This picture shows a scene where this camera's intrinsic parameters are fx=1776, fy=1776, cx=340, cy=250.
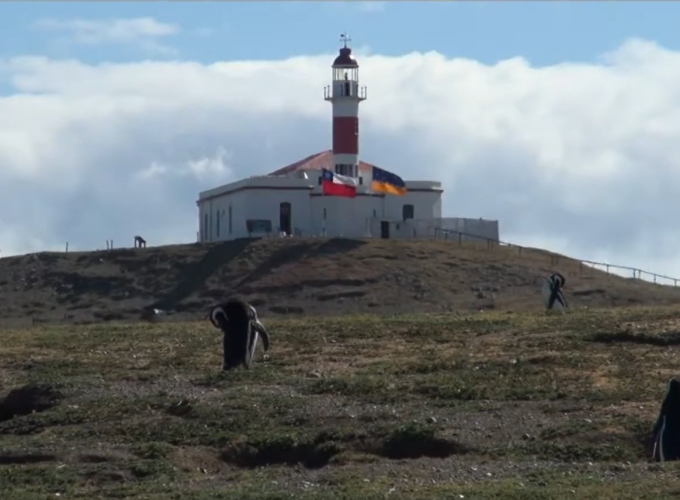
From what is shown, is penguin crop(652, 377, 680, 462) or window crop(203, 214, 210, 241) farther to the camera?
window crop(203, 214, 210, 241)

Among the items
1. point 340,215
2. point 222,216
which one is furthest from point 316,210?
point 222,216

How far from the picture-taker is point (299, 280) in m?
67.1

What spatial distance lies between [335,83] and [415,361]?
5207 centimetres

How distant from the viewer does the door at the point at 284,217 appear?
7888 cm

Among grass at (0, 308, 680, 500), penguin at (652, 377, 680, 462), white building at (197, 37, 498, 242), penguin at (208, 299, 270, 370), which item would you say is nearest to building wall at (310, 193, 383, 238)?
white building at (197, 37, 498, 242)

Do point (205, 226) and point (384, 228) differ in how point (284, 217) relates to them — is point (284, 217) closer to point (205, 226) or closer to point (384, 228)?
point (384, 228)

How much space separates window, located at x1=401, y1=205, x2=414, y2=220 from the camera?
80.2 metres

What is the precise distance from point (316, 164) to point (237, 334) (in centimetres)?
5698

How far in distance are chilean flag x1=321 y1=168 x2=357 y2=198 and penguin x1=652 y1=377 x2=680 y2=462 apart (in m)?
54.3

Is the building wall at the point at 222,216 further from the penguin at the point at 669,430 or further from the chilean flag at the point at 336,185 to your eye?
the penguin at the point at 669,430

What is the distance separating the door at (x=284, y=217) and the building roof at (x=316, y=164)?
437cm

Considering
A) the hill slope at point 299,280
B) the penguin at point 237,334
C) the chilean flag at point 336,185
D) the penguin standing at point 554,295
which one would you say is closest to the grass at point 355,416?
the penguin at point 237,334

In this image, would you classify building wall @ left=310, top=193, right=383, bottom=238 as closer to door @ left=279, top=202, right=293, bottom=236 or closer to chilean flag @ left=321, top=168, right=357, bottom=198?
door @ left=279, top=202, right=293, bottom=236

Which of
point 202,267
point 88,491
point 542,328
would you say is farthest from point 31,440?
point 202,267
